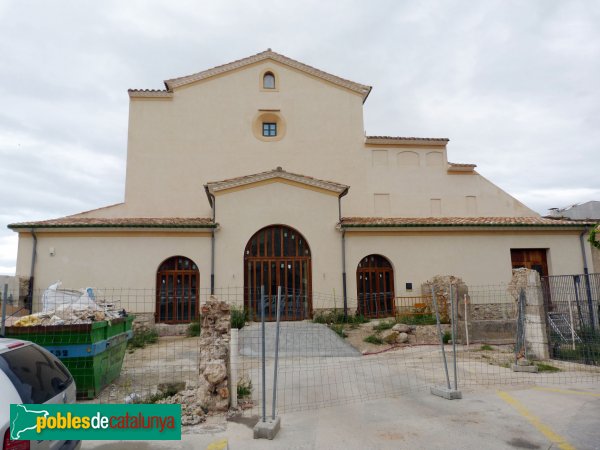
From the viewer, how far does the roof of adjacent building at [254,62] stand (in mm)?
22062

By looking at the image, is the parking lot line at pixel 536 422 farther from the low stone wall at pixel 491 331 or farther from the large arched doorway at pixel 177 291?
the large arched doorway at pixel 177 291

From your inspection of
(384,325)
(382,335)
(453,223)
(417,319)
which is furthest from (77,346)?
(453,223)

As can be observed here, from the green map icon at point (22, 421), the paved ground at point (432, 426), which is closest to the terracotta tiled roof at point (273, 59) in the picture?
the paved ground at point (432, 426)

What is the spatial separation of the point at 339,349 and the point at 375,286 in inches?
243

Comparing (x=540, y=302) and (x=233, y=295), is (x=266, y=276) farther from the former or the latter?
(x=540, y=302)

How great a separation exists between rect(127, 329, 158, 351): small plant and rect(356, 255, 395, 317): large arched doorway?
806 cm

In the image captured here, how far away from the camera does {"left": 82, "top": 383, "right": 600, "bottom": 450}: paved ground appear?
5316 millimetres

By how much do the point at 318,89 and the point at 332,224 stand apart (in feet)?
30.4

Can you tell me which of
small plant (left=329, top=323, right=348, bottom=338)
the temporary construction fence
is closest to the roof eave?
the temporary construction fence

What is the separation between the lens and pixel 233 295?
16.6 m

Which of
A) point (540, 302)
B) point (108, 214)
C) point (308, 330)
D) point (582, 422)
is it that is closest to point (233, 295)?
point (308, 330)

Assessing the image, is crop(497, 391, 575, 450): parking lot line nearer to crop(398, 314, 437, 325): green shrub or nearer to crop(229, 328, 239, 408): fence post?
crop(229, 328, 239, 408): fence post

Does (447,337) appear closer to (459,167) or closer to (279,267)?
(279,267)

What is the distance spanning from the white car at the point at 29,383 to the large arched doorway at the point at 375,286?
14.1 metres
